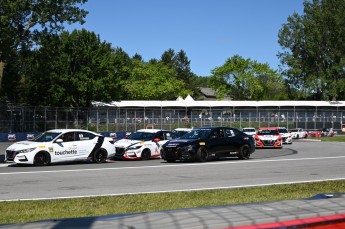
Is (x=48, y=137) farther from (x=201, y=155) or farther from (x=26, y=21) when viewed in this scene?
(x=26, y=21)

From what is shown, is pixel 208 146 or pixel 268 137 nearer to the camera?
pixel 208 146

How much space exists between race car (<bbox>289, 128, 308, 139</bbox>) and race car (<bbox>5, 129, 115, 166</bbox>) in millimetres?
39440

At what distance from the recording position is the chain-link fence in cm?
4372

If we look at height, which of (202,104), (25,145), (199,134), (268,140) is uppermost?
(202,104)

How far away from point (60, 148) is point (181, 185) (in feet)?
26.3

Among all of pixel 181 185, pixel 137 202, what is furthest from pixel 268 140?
pixel 137 202

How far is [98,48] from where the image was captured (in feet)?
220

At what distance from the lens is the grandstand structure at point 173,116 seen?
145 ft

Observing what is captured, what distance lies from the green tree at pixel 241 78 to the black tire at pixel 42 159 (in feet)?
274

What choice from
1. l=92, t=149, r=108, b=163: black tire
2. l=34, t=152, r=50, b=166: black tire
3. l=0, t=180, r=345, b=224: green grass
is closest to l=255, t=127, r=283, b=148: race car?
l=92, t=149, r=108, b=163: black tire

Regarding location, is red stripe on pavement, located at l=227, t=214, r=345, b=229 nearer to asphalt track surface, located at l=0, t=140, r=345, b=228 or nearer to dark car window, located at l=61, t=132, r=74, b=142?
asphalt track surface, located at l=0, t=140, r=345, b=228

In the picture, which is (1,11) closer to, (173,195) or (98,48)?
(98,48)

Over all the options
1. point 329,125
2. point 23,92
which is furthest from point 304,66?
point 23,92

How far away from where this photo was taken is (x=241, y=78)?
10200cm
